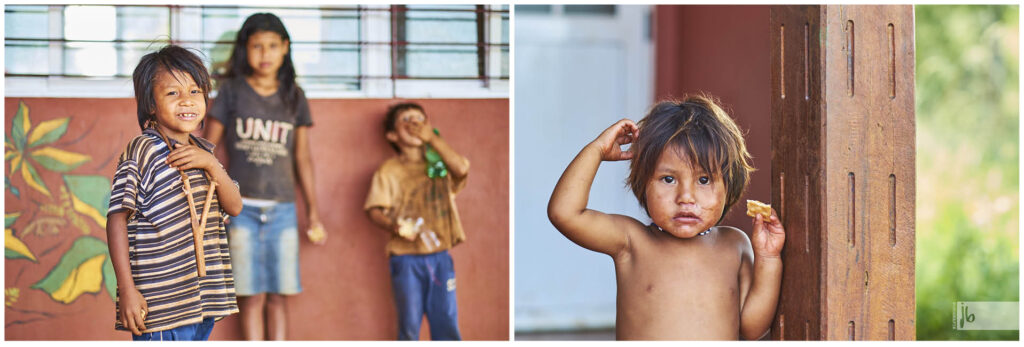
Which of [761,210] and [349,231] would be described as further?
[349,231]

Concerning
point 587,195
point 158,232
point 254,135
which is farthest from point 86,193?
point 587,195

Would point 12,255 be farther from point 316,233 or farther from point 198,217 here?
point 198,217

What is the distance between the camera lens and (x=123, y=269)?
210 cm

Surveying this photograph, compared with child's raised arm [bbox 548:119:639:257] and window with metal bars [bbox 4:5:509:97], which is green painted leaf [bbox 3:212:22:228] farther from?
child's raised arm [bbox 548:119:639:257]

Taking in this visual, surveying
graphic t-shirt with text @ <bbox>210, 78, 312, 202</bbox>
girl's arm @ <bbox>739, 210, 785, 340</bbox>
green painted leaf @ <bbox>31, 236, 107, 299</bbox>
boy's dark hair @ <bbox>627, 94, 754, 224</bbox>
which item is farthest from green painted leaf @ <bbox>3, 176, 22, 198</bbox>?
girl's arm @ <bbox>739, 210, 785, 340</bbox>

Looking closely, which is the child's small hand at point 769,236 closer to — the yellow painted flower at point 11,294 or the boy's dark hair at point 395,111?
the boy's dark hair at point 395,111

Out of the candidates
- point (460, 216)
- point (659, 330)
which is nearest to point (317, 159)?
point (460, 216)

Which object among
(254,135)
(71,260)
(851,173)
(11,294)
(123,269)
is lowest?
(11,294)

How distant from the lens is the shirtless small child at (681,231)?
2.19 metres

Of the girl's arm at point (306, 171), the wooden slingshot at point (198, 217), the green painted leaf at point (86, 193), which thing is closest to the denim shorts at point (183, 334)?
the wooden slingshot at point (198, 217)

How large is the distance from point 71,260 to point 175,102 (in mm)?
1625
